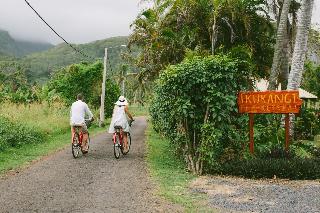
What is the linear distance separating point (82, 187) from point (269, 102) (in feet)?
18.4

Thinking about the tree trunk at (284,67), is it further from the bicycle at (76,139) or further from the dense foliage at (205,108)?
the bicycle at (76,139)

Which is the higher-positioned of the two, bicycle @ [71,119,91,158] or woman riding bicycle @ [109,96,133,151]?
woman riding bicycle @ [109,96,133,151]

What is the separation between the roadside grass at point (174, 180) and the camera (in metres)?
9.02

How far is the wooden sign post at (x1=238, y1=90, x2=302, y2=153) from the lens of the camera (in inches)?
501

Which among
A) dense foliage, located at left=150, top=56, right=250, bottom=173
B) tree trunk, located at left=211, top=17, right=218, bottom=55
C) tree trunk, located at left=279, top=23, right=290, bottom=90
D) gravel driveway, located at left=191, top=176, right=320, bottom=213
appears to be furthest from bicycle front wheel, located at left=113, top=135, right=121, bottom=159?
tree trunk, located at left=279, top=23, right=290, bottom=90

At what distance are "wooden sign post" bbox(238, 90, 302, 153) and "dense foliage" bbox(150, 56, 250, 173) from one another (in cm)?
27

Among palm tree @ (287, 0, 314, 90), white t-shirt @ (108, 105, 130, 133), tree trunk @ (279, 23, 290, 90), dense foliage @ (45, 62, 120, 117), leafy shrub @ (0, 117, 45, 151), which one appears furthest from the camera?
dense foliage @ (45, 62, 120, 117)

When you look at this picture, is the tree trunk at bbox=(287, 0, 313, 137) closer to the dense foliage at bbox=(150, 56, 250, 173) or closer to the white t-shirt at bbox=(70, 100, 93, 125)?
the dense foliage at bbox=(150, 56, 250, 173)

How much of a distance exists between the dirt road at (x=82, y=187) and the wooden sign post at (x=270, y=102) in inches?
128

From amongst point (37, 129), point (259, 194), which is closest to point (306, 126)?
point (37, 129)

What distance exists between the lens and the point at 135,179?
11391 mm

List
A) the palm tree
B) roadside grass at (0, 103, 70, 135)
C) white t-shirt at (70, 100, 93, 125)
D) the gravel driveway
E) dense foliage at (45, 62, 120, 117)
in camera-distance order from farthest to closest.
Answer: dense foliage at (45, 62, 120, 117) < roadside grass at (0, 103, 70, 135) < the palm tree < white t-shirt at (70, 100, 93, 125) < the gravel driveway

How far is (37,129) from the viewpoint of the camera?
69.6 ft

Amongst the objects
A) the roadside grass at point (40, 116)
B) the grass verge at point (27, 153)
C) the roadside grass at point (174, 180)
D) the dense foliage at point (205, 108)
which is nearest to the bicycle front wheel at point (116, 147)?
the roadside grass at point (174, 180)
